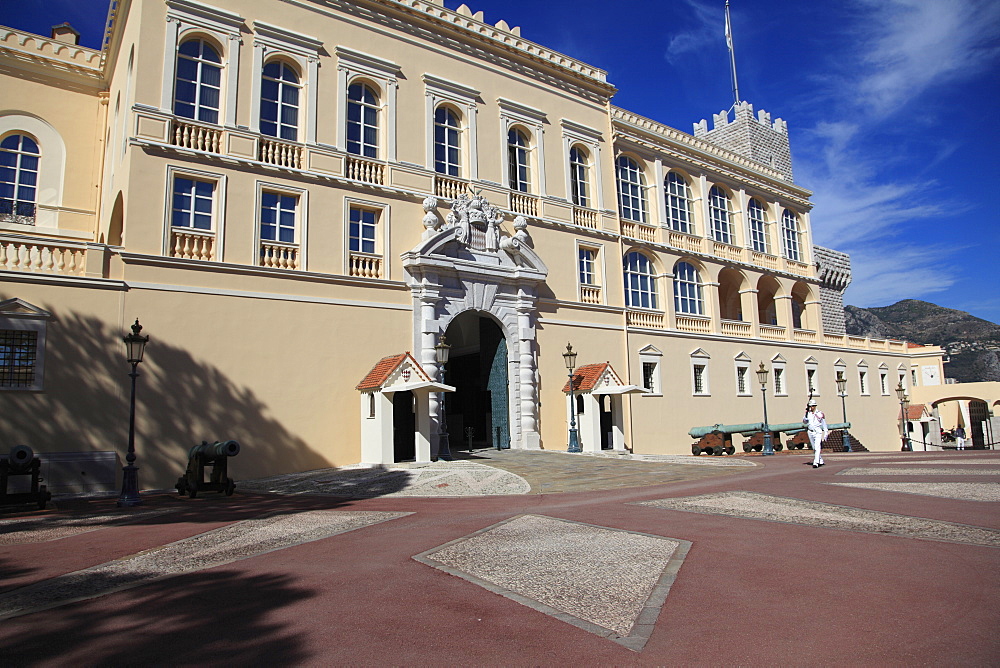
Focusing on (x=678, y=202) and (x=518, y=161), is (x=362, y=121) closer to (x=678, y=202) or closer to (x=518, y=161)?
(x=518, y=161)

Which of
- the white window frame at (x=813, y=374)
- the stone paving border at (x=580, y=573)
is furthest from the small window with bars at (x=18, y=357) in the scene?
the white window frame at (x=813, y=374)

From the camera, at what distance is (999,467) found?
14.1m

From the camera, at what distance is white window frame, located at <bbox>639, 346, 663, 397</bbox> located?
81.1 ft

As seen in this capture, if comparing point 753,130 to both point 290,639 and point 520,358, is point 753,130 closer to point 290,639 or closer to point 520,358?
point 520,358

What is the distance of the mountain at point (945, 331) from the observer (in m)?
90.9

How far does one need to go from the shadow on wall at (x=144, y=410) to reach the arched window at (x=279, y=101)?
6747 mm

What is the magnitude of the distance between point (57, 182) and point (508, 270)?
43.6 feet

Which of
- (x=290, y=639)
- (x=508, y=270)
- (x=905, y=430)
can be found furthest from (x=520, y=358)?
(x=905, y=430)

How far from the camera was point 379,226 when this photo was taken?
19000mm

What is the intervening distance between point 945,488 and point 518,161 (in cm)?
1627

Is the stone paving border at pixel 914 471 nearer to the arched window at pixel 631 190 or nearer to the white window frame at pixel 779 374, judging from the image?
the arched window at pixel 631 190

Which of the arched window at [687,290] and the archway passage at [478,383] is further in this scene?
the arched window at [687,290]

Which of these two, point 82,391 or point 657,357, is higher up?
point 657,357

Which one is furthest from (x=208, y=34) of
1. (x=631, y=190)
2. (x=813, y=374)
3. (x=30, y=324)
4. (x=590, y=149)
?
(x=813, y=374)
